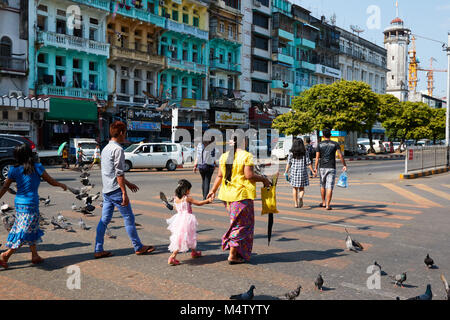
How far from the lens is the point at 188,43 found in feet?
135

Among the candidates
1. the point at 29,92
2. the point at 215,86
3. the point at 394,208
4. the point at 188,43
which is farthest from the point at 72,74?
the point at 394,208

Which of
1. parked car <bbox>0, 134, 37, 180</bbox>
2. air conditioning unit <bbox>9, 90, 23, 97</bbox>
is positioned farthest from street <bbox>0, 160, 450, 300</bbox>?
air conditioning unit <bbox>9, 90, 23, 97</bbox>

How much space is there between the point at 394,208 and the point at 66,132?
83.6 ft

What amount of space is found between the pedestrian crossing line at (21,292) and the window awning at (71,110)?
1015 inches

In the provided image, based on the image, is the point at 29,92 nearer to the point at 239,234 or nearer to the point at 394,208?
the point at 394,208

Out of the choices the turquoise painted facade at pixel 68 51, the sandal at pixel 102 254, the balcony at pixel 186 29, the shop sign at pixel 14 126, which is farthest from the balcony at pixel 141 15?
the sandal at pixel 102 254

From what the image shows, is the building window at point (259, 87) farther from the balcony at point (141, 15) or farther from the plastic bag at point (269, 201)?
the plastic bag at point (269, 201)

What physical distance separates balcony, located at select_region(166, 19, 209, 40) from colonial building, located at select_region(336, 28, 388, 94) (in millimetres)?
29517

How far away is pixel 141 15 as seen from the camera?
35.3 m

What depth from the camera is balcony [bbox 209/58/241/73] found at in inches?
1724

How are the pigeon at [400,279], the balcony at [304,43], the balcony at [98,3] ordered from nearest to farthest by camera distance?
the pigeon at [400,279]
the balcony at [98,3]
the balcony at [304,43]

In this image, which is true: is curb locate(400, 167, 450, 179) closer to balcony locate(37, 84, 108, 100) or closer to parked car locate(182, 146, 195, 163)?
parked car locate(182, 146, 195, 163)

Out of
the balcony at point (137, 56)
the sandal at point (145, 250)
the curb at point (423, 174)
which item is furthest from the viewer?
the balcony at point (137, 56)

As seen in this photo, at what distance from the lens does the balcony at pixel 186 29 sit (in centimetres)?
3797
